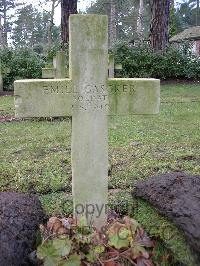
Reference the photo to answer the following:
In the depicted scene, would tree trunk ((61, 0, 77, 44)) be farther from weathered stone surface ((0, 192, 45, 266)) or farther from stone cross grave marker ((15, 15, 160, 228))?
weathered stone surface ((0, 192, 45, 266))

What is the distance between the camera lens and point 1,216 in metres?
2.55

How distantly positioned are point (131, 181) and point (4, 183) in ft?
4.12

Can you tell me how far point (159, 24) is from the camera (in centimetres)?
1752

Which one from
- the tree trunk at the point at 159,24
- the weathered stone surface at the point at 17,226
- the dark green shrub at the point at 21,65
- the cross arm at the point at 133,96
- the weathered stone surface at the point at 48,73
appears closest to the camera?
the weathered stone surface at the point at 17,226

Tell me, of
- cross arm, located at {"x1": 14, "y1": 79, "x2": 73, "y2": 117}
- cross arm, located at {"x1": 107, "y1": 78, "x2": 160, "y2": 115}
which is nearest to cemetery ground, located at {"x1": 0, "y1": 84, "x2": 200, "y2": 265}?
cross arm, located at {"x1": 107, "y1": 78, "x2": 160, "y2": 115}

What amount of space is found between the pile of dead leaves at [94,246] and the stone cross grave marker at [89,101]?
0.29 meters

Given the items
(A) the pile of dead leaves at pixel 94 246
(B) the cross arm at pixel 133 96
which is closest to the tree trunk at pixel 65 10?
(B) the cross arm at pixel 133 96

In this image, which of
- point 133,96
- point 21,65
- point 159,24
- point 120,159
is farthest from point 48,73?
point 133,96

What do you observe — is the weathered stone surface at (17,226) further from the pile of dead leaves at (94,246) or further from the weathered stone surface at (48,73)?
the weathered stone surface at (48,73)

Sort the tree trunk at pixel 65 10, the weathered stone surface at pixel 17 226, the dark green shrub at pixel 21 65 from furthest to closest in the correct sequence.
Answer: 1. the tree trunk at pixel 65 10
2. the dark green shrub at pixel 21 65
3. the weathered stone surface at pixel 17 226

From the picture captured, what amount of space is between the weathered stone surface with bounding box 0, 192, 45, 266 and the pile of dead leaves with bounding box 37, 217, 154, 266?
99 mm

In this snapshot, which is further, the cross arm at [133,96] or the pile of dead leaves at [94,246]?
the cross arm at [133,96]

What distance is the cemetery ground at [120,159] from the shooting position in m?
3.01

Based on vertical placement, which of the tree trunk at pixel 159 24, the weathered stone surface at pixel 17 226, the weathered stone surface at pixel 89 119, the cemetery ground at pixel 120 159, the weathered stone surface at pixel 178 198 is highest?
the tree trunk at pixel 159 24
